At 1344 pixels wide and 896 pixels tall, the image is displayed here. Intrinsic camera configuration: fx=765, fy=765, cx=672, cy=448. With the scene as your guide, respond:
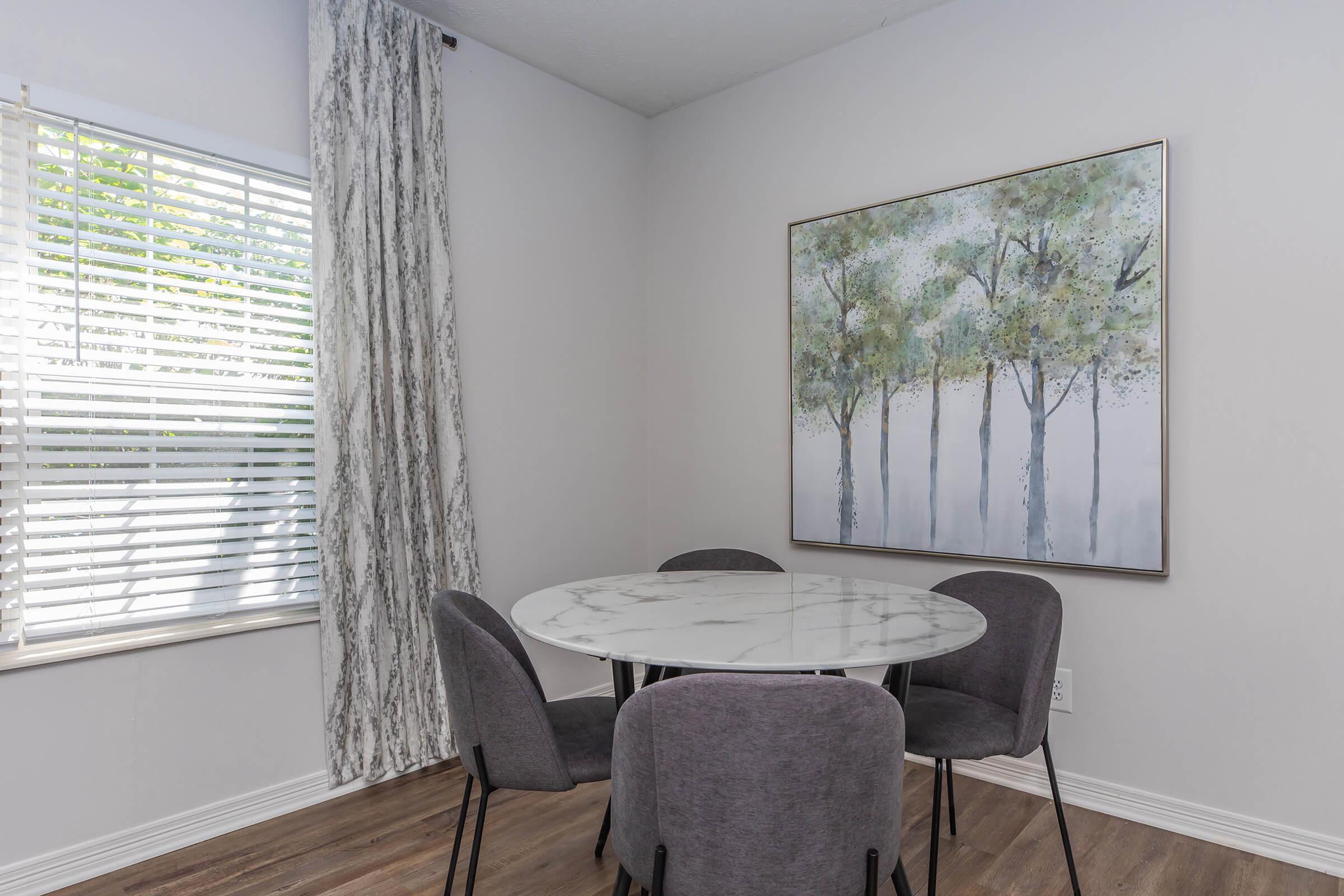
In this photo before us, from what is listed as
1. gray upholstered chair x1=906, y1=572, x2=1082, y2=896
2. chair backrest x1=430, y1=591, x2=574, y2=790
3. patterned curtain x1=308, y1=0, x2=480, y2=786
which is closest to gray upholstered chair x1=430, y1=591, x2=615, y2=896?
chair backrest x1=430, y1=591, x2=574, y2=790

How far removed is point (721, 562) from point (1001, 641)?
3.31 ft

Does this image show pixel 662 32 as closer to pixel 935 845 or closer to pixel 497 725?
pixel 497 725

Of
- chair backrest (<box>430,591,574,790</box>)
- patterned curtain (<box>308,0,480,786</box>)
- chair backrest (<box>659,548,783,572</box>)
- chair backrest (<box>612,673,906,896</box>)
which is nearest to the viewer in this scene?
chair backrest (<box>612,673,906,896</box>)

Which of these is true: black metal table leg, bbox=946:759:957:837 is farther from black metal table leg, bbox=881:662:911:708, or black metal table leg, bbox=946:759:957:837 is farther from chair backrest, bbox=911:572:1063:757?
black metal table leg, bbox=881:662:911:708

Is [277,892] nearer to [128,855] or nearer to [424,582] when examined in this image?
[128,855]

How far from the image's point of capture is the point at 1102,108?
260 cm

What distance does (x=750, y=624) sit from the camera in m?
1.81

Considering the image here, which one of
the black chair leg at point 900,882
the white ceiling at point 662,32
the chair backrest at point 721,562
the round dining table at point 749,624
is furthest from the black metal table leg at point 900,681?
the white ceiling at point 662,32

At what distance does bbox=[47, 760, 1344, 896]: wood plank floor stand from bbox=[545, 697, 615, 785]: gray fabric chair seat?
493 millimetres

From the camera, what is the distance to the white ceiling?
2.95 m

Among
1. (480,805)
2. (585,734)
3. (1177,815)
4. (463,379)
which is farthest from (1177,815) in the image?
(463,379)

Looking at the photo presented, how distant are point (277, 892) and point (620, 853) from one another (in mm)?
1297

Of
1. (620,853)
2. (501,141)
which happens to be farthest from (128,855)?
(501,141)

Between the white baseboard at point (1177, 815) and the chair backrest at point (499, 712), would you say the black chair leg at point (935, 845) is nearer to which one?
the white baseboard at point (1177, 815)
